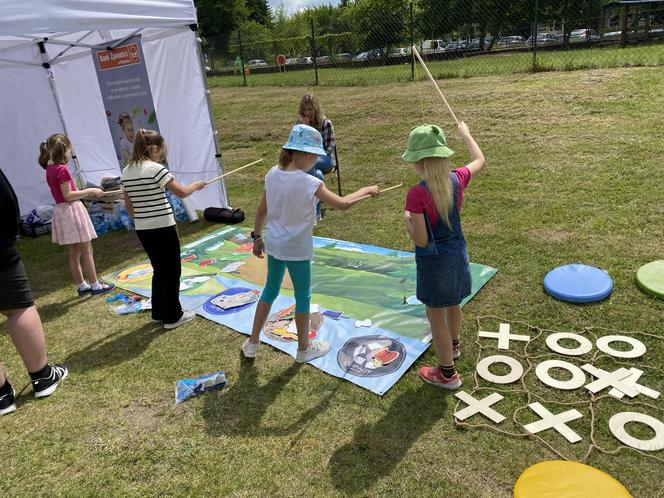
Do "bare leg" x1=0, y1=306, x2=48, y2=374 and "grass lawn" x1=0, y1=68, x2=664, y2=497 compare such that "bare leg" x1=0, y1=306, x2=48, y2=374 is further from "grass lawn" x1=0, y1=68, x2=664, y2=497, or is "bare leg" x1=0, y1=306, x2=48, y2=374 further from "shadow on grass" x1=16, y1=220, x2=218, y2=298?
"shadow on grass" x1=16, y1=220, x2=218, y2=298

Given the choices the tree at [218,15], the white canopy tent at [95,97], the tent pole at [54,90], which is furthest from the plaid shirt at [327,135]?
the tree at [218,15]

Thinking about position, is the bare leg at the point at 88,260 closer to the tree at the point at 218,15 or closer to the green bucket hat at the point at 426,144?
the green bucket hat at the point at 426,144

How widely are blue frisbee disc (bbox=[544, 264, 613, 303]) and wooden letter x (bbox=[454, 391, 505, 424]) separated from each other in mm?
1321

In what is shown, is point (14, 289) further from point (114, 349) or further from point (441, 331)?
point (441, 331)

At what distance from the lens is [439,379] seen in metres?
3.00

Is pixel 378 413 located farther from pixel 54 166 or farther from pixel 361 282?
pixel 54 166

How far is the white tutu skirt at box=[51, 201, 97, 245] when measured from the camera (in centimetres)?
452

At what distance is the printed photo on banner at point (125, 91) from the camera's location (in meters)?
6.71

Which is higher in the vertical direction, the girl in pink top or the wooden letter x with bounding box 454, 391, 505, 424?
the girl in pink top

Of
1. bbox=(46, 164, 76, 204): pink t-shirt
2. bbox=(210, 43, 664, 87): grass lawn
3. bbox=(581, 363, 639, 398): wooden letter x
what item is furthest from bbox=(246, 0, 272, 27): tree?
bbox=(581, 363, 639, 398): wooden letter x

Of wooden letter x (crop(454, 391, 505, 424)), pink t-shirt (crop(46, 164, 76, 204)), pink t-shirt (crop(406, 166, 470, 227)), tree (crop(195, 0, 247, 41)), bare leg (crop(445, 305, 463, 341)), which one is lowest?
wooden letter x (crop(454, 391, 505, 424))

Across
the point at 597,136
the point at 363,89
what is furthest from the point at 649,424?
the point at 363,89

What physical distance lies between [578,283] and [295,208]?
248 centimetres

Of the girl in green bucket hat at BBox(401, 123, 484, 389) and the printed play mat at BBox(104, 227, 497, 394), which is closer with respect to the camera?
the girl in green bucket hat at BBox(401, 123, 484, 389)
